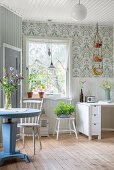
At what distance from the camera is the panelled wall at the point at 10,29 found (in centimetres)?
534

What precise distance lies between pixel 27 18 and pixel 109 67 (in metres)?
2.43

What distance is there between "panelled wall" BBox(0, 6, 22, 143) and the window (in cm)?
59

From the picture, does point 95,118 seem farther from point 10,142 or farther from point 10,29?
point 10,29

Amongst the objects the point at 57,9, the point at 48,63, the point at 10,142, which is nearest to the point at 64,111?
the point at 48,63

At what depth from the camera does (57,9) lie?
5543 millimetres

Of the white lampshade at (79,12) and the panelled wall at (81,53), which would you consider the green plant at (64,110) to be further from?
the white lampshade at (79,12)

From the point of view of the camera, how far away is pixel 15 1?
507cm

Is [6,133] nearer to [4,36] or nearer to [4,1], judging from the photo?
[4,36]

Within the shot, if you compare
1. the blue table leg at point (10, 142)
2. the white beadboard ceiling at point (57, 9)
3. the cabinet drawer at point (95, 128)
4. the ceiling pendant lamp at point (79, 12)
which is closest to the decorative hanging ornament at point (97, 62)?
the white beadboard ceiling at point (57, 9)

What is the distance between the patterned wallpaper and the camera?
661 centimetres

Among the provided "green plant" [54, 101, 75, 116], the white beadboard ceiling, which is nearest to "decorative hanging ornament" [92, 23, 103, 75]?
the white beadboard ceiling

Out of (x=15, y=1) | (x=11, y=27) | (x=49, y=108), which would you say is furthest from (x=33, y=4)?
(x=49, y=108)

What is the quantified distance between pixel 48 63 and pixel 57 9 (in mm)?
1480

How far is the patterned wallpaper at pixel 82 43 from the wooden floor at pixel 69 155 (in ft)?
5.77
